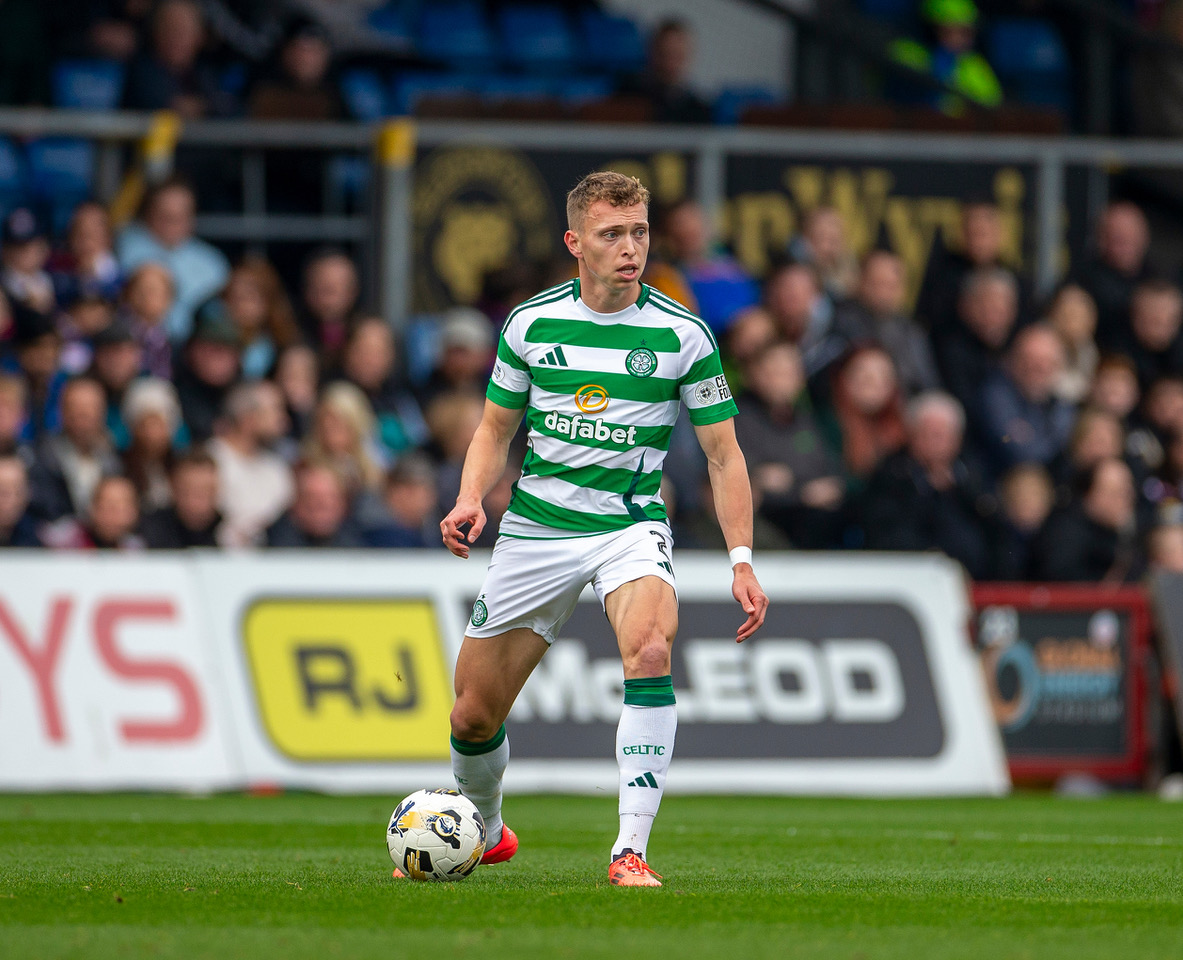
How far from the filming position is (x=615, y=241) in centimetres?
712

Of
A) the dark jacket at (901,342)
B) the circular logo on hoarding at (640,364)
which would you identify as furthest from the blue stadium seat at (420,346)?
the circular logo on hoarding at (640,364)

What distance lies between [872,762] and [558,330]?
6269mm

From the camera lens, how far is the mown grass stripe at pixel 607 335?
7.26 m

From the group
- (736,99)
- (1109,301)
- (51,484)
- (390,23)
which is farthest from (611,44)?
(51,484)

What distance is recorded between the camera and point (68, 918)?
588 centimetres

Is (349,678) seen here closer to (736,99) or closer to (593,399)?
(593,399)

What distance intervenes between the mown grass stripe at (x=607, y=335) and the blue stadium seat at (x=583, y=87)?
1171 cm

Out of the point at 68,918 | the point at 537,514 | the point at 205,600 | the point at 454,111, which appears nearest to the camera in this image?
the point at 68,918

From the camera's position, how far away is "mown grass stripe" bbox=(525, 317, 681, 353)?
23.8 feet

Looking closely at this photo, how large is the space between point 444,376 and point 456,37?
614 cm

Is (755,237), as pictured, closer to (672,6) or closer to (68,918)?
(672,6)

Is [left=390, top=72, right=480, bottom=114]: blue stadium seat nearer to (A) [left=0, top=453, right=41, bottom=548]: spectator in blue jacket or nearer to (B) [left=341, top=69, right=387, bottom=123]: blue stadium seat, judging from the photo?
(B) [left=341, top=69, right=387, bottom=123]: blue stadium seat

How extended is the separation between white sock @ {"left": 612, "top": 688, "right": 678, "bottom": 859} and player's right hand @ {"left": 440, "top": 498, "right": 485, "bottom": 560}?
790mm

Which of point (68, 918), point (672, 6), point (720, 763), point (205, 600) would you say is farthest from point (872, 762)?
point (672, 6)
